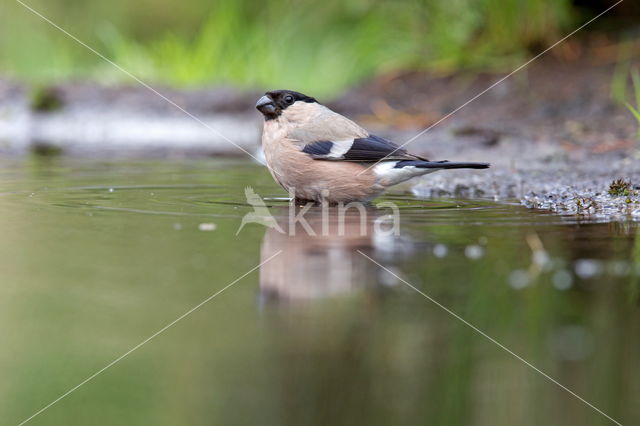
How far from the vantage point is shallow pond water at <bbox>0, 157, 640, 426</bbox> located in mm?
2367

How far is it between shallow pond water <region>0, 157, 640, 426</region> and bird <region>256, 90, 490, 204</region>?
2.28 feet

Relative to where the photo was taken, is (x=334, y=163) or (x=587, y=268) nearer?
(x=587, y=268)

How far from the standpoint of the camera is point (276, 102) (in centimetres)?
599

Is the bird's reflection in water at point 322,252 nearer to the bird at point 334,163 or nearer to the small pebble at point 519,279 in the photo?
the bird at point 334,163

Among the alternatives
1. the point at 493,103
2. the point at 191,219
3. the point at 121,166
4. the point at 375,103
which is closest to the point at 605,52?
the point at 493,103

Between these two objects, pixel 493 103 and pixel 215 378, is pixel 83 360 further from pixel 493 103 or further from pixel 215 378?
pixel 493 103

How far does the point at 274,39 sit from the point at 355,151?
7.77 meters

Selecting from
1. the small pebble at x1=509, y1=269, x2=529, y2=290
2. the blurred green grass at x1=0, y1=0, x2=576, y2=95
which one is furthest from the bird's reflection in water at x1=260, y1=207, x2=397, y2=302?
the blurred green grass at x1=0, y1=0, x2=576, y2=95

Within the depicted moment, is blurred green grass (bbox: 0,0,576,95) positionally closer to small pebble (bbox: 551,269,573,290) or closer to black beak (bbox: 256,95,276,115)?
black beak (bbox: 256,95,276,115)

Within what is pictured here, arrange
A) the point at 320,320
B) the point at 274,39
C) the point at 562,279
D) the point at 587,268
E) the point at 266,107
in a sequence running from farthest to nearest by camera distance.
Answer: the point at 274,39 < the point at 266,107 < the point at 587,268 < the point at 562,279 < the point at 320,320

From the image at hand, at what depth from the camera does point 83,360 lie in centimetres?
262

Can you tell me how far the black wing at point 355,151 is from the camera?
18.5 feet

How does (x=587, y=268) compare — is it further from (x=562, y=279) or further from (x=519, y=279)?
(x=519, y=279)

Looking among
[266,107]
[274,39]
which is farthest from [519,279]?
[274,39]
